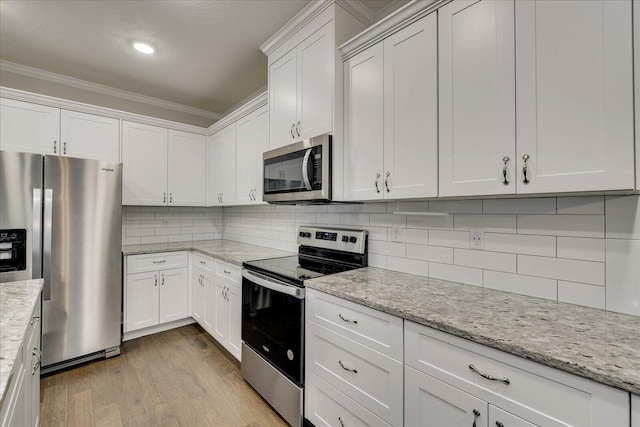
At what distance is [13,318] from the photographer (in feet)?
3.58

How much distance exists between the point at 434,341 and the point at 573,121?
951mm

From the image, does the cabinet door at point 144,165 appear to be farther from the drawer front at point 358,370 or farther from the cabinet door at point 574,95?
the cabinet door at point 574,95

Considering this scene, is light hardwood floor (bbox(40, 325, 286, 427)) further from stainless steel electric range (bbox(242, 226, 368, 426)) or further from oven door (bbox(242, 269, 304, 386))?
oven door (bbox(242, 269, 304, 386))

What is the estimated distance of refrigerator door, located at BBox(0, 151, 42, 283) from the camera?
205cm

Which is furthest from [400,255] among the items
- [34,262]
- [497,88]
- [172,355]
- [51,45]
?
[51,45]

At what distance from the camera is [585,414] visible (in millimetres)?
781

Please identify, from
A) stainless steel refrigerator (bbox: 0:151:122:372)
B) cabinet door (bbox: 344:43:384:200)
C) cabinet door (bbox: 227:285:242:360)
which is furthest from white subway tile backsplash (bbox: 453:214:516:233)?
stainless steel refrigerator (bbox: 0:151:122:372)

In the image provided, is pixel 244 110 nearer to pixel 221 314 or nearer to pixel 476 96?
pixel 221 314

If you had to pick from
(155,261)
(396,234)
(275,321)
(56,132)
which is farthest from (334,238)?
(56,132)

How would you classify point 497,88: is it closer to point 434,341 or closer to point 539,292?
point 539,292

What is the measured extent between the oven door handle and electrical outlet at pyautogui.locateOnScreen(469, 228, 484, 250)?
98cm

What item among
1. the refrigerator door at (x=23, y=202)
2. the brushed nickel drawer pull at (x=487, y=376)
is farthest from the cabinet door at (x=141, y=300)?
the brushed nickel drawer pull at (x=487, y=376)

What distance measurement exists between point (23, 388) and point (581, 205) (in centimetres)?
232

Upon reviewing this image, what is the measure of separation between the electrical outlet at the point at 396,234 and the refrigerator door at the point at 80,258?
2.36m
